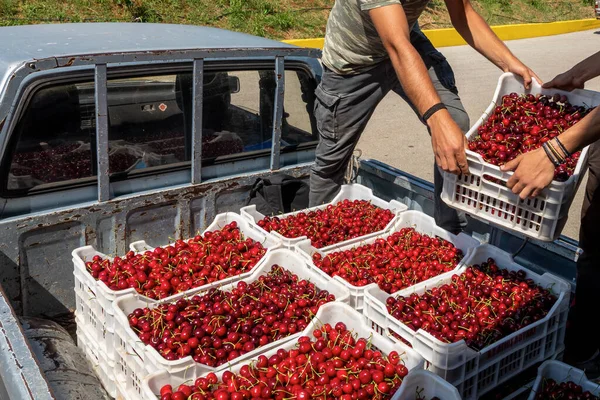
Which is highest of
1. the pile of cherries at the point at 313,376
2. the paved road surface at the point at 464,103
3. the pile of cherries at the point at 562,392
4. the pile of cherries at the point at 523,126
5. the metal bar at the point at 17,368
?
the pile of cherries at the point at 523,126

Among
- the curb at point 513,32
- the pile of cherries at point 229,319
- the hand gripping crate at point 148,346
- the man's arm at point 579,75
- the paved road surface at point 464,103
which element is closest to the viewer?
the hand gripping crate at point 148,346

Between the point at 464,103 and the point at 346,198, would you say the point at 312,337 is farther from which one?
the point at 464,103

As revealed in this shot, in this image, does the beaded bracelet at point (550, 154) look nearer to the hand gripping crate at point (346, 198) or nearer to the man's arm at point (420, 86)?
the man's arm at point (420, 86)

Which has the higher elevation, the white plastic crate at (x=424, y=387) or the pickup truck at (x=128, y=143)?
the pickup truck at (x=128, y=143)

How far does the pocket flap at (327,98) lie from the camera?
13.2 ft

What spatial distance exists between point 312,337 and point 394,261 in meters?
0.96

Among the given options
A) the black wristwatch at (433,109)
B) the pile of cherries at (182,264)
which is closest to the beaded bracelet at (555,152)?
the black wristwatch at (433,109)

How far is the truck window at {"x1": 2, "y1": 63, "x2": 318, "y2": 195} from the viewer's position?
3112mm

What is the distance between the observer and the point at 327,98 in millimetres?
Answer: 4062

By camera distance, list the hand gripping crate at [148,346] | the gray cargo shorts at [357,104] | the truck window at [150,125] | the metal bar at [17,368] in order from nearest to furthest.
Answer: the metal bar at [17,368]
the hand gripping crate at [148,346]
the truck window at [150,125]
the gray cargo shorts at [357,104]

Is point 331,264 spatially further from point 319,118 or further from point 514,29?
point 514,29

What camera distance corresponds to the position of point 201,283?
340 centimetres

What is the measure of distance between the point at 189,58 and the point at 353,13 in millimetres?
1055

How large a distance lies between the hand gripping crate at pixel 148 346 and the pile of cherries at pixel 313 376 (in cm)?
8
